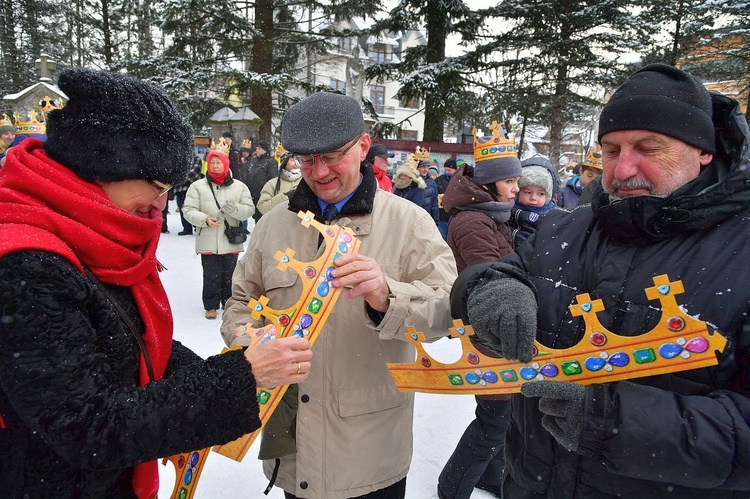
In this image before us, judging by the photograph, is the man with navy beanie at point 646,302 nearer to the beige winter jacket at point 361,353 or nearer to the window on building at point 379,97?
the beige winter jacket at point 361,353

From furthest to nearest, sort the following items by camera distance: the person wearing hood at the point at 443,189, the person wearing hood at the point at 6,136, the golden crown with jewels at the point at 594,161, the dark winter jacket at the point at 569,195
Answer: the person wearing hood at the point at 443,189
the person wearing hood at the point at 6,136
the dark winter jacket at the point at 569,195
the golden crown with jewels at the point at 594,161

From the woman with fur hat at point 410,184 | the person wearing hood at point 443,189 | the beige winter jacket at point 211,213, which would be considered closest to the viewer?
the beige winter jacket at point 211,213

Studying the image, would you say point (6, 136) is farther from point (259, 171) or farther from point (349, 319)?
point (349, 319)

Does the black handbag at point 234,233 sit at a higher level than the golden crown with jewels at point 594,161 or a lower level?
lower

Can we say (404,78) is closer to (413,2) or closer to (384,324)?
(413,2)

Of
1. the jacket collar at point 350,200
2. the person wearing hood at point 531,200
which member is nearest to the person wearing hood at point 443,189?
the person wearing hood at point 531,200

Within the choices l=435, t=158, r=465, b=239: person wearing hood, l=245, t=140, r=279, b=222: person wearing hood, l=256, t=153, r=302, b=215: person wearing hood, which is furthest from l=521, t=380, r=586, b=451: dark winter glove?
l=245, t=140, r=279, b=222: person wearing hood

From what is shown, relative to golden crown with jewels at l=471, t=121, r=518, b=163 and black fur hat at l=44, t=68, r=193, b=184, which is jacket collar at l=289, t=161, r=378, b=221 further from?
golden crown with jewels at l=471, t=121, r=518, b=163

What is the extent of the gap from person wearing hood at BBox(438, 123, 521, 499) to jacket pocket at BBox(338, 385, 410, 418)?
3.28ft

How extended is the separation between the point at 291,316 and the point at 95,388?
2.13ft

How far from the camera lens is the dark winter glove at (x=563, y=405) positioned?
120cm

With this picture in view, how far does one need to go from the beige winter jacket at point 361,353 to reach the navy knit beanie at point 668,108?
0.84 meters

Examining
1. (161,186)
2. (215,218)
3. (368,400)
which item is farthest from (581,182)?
(161,186)

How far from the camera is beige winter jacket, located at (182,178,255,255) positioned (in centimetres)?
582
